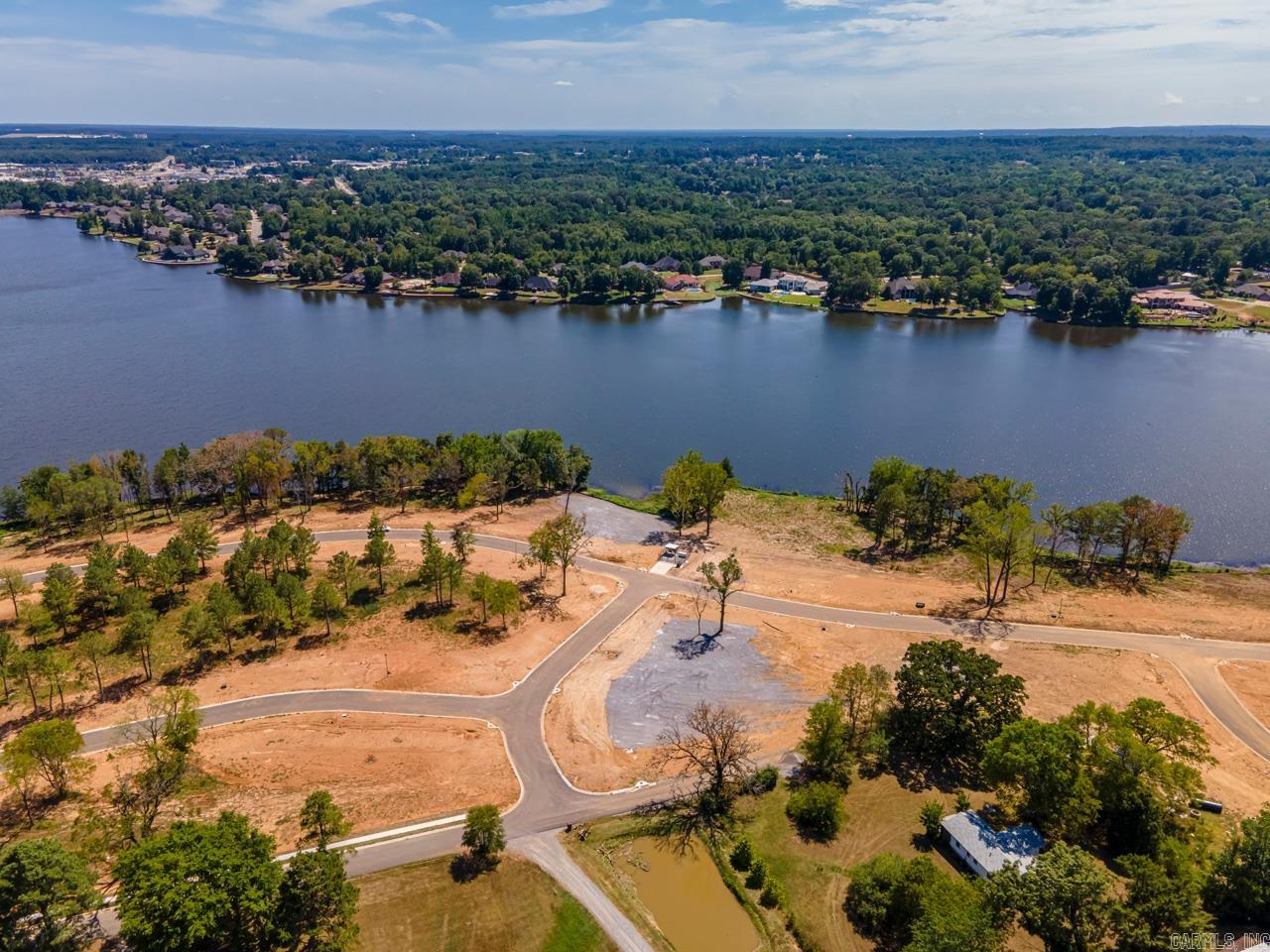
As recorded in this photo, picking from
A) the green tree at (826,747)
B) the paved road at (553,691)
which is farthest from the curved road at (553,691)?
the green tree at (826,747)

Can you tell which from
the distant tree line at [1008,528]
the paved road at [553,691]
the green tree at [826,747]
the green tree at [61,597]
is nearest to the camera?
the paved road at [553,691]

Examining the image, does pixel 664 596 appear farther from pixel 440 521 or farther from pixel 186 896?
pixel 186 896

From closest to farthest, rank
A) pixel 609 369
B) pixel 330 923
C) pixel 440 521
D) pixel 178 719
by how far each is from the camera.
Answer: pixel 330 923
pixel 178 719
pixel 440 521
pixel 609 369

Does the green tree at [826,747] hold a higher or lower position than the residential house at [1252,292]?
lower

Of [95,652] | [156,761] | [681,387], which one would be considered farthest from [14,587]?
[681,387]

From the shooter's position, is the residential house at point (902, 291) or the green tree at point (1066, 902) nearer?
the green tree at point (1066, 902)

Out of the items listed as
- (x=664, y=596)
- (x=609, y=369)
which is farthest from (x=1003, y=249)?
(x=664, y=596)

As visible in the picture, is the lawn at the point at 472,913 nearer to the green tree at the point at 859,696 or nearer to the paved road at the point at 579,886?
the paved road at the point at 579,886
